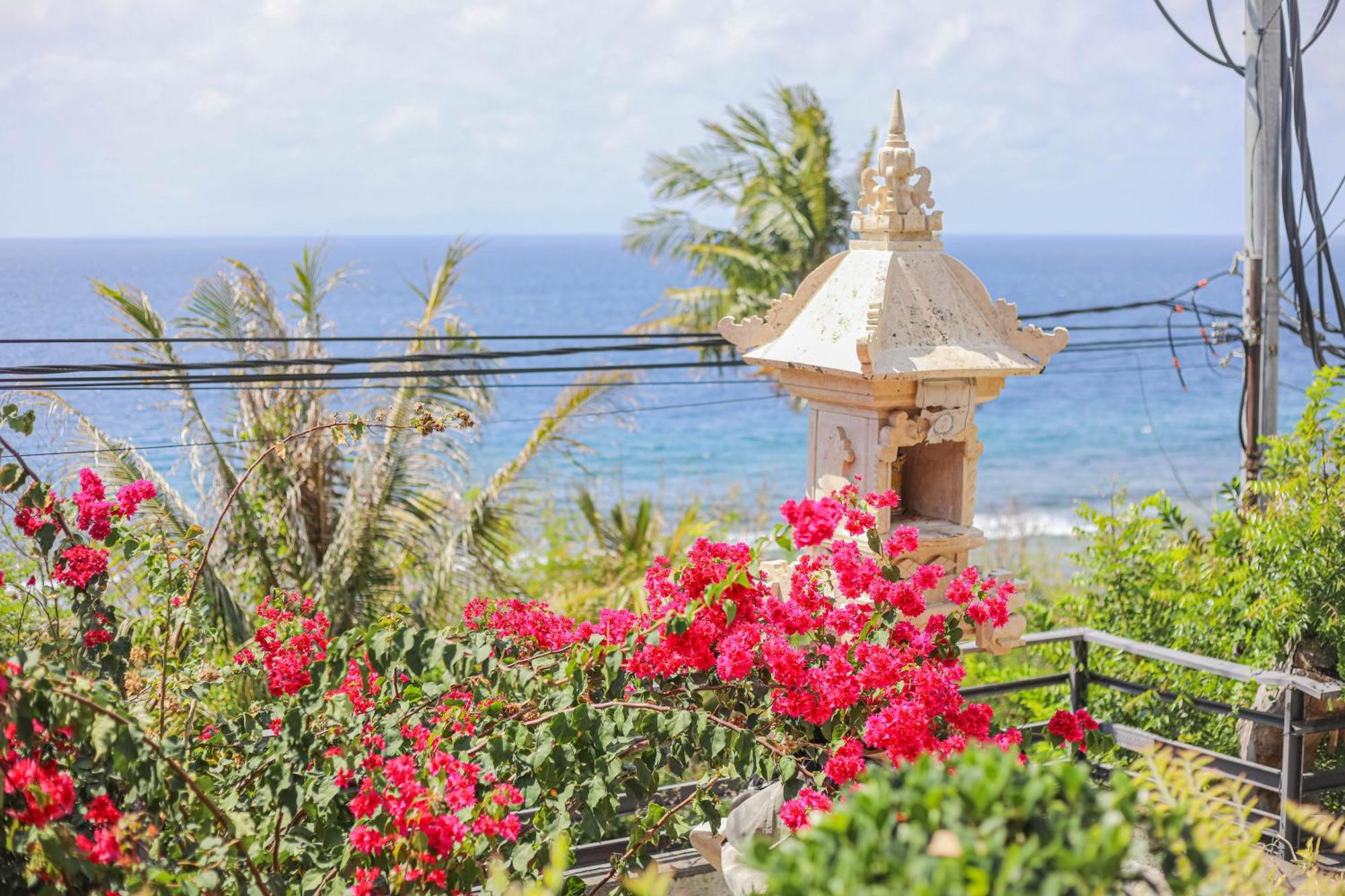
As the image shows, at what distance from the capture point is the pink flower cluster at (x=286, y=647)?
3057mm

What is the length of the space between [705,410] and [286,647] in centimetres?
3207

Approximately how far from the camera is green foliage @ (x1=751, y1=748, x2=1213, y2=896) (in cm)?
149

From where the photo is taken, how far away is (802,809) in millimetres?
2762

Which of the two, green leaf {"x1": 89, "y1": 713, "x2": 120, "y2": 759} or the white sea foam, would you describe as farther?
the white sea foam

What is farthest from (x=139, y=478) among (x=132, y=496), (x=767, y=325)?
(x=767, y=325)

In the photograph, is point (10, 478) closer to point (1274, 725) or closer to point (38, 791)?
point (38, 791)

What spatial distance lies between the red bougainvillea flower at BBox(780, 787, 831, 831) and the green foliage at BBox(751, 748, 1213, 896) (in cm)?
97

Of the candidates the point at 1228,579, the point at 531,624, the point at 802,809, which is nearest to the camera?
the point at 802,809

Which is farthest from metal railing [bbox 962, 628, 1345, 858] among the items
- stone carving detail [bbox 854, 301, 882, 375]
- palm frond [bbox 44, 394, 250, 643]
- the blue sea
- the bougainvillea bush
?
palm frond [bbox 44, 394, 250, 643]

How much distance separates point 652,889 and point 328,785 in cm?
142

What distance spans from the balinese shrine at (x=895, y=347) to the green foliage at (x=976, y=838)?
235cm

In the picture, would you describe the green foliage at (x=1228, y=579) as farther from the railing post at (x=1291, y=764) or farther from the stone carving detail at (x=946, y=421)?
the stone carving detail at (x=946, y=421)

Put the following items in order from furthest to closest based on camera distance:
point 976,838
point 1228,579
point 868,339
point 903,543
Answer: point 1228,579
point 868,339
point 903,543
point 976,838

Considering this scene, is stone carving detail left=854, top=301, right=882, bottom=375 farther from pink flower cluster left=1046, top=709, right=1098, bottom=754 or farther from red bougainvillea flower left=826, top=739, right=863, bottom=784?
red bougainvillea flower left=826, top=739, right=863, bottom=784
